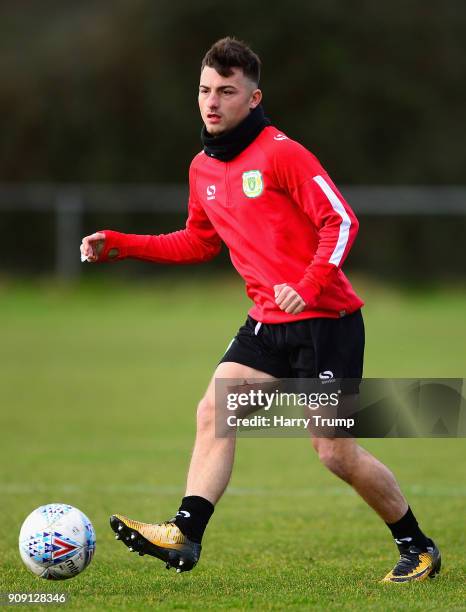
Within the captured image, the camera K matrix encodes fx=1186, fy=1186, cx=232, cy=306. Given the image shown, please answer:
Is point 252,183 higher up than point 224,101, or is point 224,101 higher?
point 224,101

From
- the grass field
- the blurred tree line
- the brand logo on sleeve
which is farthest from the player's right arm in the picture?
the blurred tree line

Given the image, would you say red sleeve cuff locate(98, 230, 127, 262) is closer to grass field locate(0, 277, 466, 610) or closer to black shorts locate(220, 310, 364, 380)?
black shorts locate(220, 310, 364, 380)

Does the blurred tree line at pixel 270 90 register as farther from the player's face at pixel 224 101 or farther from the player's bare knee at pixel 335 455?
the player's bare knee at pixel 335 455

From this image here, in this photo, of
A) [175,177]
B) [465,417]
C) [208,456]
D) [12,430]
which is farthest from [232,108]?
[175,177]

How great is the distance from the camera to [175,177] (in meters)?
28.7

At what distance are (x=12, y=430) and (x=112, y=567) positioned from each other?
17.5ft

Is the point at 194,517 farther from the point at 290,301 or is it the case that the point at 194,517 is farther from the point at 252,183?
the point at 252,183

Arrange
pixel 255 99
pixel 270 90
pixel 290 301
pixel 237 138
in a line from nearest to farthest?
pixel 290 301, pixel 237 138, pixel 255 99, pixel 270 90

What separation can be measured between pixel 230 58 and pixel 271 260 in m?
0.97

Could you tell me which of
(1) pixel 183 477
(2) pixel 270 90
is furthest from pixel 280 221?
(2) pixel 270 90

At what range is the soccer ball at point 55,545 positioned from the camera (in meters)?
5.23

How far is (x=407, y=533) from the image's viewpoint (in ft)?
18.9

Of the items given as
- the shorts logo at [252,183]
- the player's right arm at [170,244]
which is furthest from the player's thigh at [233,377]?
the shorts logo at [252,183]

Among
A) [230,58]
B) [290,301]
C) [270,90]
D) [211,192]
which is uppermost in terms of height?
[270,90]
